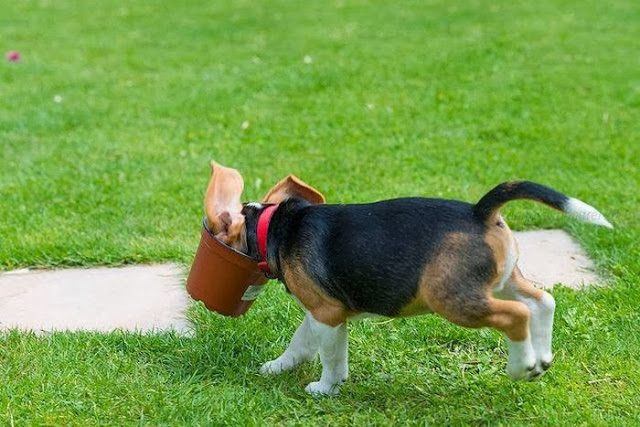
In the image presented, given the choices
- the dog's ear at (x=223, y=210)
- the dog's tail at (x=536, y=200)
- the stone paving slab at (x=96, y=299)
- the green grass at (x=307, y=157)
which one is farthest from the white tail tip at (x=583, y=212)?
the stone paving slab at (x=96, y=299)

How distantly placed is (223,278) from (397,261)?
0.78 metres

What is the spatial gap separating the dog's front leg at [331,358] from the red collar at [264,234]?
0.89 ft

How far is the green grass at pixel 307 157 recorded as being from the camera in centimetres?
388

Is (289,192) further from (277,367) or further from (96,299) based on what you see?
(96,299)

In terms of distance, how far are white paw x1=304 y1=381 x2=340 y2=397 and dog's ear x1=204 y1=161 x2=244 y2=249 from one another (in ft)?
2.09

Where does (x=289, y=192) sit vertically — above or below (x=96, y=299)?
above

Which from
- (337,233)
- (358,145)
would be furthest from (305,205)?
(358,145)

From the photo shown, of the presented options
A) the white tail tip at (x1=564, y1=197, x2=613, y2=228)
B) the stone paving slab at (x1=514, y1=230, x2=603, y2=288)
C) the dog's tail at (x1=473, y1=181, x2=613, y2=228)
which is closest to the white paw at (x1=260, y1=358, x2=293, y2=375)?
the dog's tail at (x1=473, y1=181, x2=613, y2=228)

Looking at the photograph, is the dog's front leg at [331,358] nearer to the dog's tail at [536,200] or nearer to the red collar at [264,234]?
the red collar at [264,234]

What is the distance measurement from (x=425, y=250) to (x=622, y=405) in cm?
100

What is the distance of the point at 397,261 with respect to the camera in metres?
3.58

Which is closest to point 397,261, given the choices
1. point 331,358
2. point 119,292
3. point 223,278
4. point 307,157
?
point 331,358

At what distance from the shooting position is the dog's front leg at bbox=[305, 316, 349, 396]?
3.75 meters

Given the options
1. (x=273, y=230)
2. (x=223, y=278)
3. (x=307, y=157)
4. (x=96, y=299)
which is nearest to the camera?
(x=273, y=230)
